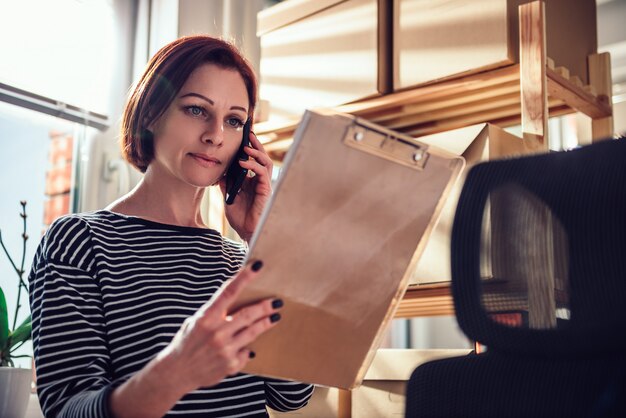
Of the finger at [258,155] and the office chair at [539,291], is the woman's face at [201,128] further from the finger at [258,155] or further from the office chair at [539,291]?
the office chair at [539,291]

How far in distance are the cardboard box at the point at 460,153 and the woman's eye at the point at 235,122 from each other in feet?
1.25

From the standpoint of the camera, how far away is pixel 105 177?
175 centimetres

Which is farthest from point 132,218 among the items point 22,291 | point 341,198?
point 22,291

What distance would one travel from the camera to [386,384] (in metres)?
1.21

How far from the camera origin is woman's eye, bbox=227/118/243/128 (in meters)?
1.05

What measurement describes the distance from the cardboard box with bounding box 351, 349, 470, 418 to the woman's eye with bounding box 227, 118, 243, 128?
0.48 metres

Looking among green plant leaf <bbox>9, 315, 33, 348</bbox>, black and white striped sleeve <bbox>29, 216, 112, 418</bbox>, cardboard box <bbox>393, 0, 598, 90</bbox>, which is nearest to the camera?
black and white striped sleeve <bbox>29, 216, 112, 418</bbox>

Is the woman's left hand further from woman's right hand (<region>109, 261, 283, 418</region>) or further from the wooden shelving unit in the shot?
woman's right hand (<region>109, 261, 283, 418</region>)

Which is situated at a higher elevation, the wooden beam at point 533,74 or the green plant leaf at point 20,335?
the wooden beam at point 533,74

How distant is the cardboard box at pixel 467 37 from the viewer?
115cm

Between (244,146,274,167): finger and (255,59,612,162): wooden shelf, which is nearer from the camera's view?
(244,146,274,167): finger

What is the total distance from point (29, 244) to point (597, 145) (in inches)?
57.6

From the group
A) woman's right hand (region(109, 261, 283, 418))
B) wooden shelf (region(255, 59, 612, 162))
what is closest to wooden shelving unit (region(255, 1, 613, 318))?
wooden shelf (region(255, 59, 612, 162))

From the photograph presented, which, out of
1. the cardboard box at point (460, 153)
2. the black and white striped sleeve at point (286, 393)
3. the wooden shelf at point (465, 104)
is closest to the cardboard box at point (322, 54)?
the wooden shelf at point (465, 104)
